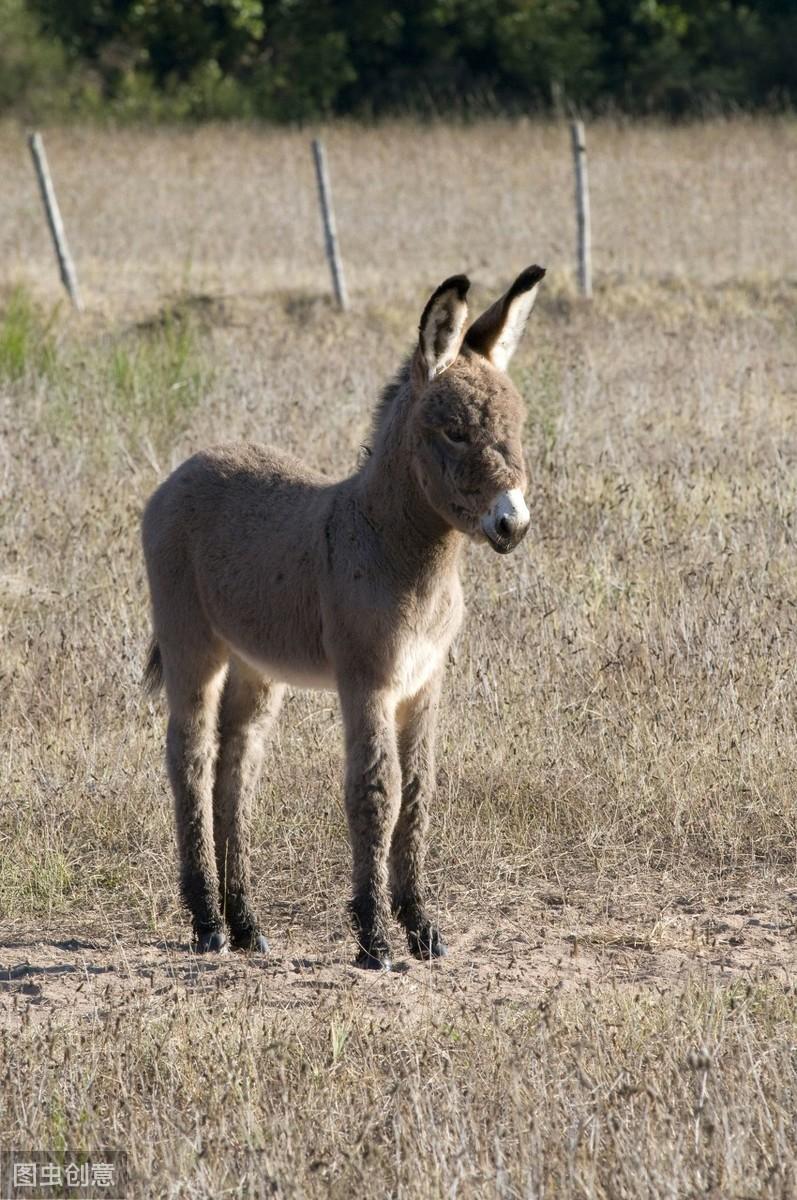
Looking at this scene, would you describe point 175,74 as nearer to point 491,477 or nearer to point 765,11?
point 765,11

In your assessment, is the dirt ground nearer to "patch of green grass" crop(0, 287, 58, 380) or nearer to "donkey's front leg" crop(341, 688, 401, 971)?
"donkey's front leg" crop(341, 688, 401, 971)

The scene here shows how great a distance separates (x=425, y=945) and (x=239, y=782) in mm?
905

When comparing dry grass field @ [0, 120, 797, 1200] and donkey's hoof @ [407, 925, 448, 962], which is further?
donkey's hoof @ [407, 925, 448, 962]

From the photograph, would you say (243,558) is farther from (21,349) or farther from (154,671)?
(21,349)

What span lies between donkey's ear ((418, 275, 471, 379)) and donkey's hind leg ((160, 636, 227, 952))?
140cm

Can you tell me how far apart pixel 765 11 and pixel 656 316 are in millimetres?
22028

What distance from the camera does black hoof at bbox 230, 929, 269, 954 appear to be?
17.0 feet

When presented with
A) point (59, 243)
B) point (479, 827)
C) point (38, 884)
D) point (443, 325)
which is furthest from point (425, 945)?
point (59, 243)

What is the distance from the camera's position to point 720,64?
3381cm

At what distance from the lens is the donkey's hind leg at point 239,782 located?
5.25 metres

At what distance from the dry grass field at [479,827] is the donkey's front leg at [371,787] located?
308 mm

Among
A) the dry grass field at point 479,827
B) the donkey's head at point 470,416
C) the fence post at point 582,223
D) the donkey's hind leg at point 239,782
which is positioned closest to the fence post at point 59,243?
the dry grass field at point 479,827

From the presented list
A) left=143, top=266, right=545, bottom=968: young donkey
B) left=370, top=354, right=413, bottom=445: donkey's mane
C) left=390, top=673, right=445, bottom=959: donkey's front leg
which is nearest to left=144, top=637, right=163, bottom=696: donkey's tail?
left=143, top=266, right=545, bottom=968: young donkey

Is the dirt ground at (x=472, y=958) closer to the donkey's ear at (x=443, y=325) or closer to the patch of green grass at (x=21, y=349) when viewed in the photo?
the donkey's ear at (x=443, y=325)
